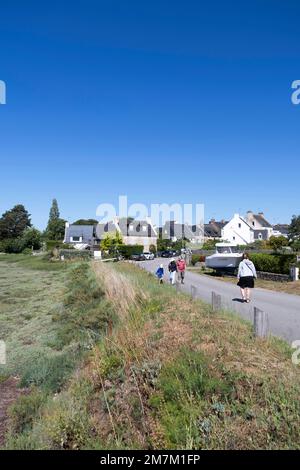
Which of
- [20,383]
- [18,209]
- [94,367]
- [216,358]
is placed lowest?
[20,383]

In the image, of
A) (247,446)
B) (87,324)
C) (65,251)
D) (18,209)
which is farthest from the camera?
(18,209)

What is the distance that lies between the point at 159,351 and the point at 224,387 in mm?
2107

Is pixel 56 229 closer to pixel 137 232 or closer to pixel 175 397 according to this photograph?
pixel 137 232

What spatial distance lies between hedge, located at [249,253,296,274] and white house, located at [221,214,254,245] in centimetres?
5535

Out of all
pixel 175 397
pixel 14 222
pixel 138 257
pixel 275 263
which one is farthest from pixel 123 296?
pixel 14 222

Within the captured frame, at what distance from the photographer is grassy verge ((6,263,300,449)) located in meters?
5.11

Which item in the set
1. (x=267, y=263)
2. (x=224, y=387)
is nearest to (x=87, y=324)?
(x=224, y=387)

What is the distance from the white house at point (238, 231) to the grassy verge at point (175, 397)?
78267 millimetres

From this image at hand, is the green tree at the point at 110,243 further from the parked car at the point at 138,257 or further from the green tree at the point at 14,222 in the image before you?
the green tree at the point at 14,222

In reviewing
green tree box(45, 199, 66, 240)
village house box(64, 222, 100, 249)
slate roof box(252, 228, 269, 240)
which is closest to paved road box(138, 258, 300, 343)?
village house box(64, 222, 100, 249)

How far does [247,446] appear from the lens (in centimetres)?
479

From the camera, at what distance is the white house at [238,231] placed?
282 ft

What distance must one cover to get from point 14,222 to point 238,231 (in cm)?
6022

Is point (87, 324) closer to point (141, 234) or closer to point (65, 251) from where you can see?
point (65, 251)
